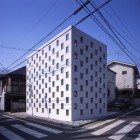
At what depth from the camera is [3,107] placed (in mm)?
38938

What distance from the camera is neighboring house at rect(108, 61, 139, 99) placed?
48.7m

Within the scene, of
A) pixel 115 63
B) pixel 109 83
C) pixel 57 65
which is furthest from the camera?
pixel 115 63

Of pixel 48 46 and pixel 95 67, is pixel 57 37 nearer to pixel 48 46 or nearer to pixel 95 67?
pixel 48 46

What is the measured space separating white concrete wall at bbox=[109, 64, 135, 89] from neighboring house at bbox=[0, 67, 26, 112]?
23.6 meters

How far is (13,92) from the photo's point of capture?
39500 millimetres

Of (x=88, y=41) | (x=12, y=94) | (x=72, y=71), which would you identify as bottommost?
(x=12, y=94)

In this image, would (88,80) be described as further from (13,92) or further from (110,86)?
(13,92)

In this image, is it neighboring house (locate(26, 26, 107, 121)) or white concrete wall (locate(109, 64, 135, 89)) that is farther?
white concrete wall (locate(109, 64, 135, 89))

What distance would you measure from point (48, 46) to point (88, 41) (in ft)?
21.1

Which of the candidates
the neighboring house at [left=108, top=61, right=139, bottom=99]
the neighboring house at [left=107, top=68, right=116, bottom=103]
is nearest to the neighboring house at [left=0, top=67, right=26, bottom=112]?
the neighboring house at [left=107, top=68, right=116, bottom=103]

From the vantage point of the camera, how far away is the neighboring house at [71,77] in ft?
82.2

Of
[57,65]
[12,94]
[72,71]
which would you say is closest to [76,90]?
[72,71]

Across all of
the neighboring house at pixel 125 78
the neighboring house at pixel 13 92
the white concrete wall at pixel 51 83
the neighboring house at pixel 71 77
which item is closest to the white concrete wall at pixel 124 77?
the neighboring house at pixel 125 78

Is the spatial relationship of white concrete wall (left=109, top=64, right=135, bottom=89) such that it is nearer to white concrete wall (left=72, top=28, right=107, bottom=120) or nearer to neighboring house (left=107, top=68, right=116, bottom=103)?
neighboring house (left=107, top=68, right=116, bottom=103)
